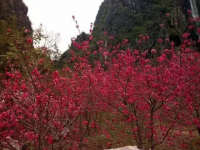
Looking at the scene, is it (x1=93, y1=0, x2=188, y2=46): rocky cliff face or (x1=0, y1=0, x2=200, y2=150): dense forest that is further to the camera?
(x1=93, y1=0, x2=188, y2=46): rocky cliff face

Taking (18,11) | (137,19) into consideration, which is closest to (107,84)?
(18,11)

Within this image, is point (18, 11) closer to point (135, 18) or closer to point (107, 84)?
point (107, 84)

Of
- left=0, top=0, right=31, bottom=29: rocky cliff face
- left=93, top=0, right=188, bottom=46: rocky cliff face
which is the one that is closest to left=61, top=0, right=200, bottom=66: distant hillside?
left=93, top=0, right=188, bottom=46: rocky cliff face

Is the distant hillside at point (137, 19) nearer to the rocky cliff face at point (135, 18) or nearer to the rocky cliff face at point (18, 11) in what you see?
the rocky cliff face at point (135, 18)

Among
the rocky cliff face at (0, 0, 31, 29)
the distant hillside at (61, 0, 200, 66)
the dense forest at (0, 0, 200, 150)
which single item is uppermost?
the distant hillside at (61, 0, 200, 66)

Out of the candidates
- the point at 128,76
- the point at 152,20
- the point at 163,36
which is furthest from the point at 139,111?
the point at 152,20

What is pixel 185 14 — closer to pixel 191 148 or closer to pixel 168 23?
pixel 168 23

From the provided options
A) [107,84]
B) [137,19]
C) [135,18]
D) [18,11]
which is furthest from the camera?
[135,18]

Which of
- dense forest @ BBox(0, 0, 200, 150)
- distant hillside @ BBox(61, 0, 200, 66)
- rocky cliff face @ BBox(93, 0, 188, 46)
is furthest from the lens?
rocky cliff face @ BBox(93, 0, 188, 46)

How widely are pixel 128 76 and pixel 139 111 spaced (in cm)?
230

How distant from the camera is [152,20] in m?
53.2

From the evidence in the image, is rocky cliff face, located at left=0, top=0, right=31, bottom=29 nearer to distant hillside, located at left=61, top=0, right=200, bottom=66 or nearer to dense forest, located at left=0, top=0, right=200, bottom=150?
dense forest, located at left=0, top=0, right=200, bottom=150

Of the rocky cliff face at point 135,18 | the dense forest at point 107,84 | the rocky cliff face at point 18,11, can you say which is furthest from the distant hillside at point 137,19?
the rocky cliff face at point 18,11

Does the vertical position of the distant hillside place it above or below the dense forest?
above
